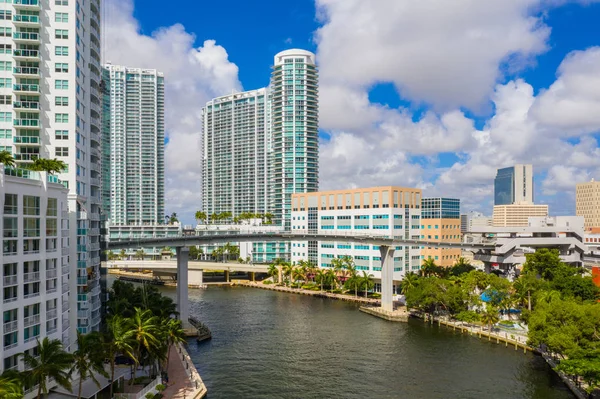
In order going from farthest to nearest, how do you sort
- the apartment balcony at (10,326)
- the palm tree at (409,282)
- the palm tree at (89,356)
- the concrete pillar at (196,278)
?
the concrete pillar at (196,278) → the palm tree at (409,282) → the palm tree at (89,356) → the apartment balcony at (10,326)

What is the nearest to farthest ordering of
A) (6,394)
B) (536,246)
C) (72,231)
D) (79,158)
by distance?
(6,394), (72,231), (79,158), (536,246)

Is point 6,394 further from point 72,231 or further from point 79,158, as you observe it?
point 79,158

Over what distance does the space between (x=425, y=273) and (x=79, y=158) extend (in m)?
98.4

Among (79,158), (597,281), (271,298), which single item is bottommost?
(271,298)

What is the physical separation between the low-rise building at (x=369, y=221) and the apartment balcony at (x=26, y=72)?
81.7m

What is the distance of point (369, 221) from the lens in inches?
→ 5817

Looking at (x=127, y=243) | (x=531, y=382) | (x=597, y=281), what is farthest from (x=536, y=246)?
(x=127, y=243)

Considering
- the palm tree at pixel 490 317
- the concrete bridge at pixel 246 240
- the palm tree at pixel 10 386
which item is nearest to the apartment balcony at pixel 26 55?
the concrete bridge at pixel 246 240

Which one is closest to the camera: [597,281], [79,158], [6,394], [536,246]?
[6,394]

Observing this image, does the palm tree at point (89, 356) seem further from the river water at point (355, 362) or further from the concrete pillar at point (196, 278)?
the concrete pillar at point (196, 278)

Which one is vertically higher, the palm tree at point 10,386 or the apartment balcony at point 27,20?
the apartment balcony at point 27,20

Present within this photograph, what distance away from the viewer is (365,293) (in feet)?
Answer: 456

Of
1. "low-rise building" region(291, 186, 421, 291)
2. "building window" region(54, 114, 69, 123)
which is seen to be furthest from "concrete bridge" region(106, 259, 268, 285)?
"building window" region(54, 114, 69, 123)

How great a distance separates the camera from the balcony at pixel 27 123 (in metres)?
64.8
